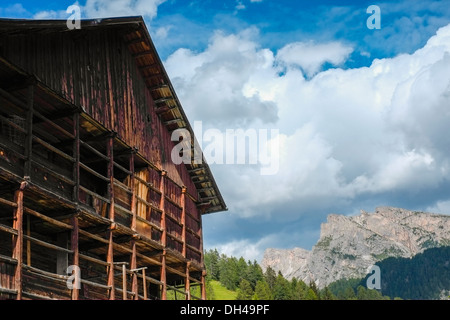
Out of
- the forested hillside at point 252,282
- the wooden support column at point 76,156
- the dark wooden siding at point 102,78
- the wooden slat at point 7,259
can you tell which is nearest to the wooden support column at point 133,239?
the dark wooden siding at point 102,78

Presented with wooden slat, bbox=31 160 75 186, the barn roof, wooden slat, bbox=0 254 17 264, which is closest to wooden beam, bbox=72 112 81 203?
wooden slat, bbox=31 160 75 186

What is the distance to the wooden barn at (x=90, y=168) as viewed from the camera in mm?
15633

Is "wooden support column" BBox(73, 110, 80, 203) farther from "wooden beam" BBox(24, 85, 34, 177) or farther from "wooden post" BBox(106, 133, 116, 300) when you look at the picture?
"wooden beam" BBox(24, 85, 34, 177)

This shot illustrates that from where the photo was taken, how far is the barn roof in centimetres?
2252

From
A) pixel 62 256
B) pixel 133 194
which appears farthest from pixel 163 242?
pixel 62 256

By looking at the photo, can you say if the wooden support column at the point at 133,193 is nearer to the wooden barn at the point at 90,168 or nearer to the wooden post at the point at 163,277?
the wooden barn at the point at 90,168

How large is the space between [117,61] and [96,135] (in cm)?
374

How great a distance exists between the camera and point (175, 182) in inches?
1049

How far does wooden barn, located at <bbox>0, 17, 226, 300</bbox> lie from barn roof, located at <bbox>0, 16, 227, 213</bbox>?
52 mm

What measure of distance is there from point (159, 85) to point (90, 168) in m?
→ 6.04

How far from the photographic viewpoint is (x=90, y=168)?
21312mm

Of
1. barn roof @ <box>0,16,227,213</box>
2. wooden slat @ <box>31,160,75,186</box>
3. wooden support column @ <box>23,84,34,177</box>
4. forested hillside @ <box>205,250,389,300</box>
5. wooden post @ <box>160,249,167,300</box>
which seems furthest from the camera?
forested hillside @ <box>205,250,389,300</box>
